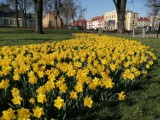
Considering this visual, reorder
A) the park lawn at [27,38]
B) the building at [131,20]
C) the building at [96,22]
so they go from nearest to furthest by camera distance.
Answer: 1. the park lawn at [27,38]
2. the building at [131,20]
3. the building at [96,22]

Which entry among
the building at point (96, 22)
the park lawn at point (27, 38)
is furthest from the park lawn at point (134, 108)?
the building at point (96, 22)

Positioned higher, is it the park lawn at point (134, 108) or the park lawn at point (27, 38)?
the park lawn at point (27, 38)

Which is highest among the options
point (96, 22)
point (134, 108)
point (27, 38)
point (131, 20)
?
point (96, 22)

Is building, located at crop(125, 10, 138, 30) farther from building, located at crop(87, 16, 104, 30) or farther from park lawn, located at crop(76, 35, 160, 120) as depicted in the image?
park lawn, located at crop(76, 35, 160, 120)

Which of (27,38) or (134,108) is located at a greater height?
(27,38)

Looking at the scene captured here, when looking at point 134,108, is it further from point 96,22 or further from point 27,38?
point 96,22

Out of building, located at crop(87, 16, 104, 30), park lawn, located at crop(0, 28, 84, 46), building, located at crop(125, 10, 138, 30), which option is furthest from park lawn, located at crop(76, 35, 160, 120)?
building, located at crop(87, 16, 104, 30)

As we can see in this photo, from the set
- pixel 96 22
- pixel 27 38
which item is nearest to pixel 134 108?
pixel 27 38

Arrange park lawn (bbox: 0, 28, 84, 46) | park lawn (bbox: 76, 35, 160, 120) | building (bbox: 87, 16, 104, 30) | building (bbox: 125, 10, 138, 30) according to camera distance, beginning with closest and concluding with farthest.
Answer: park lawn (bbox: 76, 35, 160, 120) → park lawn (bbox: 0, 28, 84, 46) → building (bbox: 125, 10, 138, 30) → building (bbox: 87, 16, 104, 30)

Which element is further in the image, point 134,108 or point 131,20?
point 131,20

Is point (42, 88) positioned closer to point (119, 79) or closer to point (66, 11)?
point (119, 79)

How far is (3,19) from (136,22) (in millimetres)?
67234

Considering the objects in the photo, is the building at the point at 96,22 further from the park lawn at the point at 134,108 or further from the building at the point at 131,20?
the park lawn at the point at 134,108

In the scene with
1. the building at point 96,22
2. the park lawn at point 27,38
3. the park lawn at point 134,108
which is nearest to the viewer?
the park lawn at point 134,108
